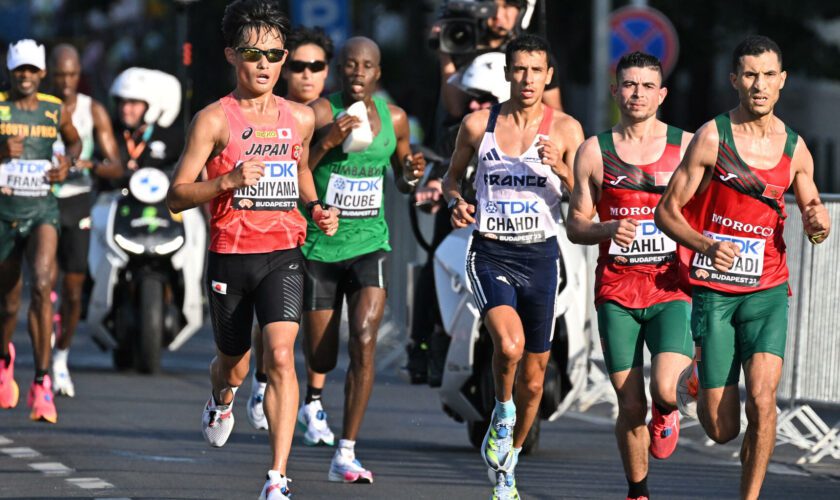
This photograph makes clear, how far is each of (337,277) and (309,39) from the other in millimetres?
1417

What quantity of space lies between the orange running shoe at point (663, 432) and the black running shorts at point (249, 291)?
64.1 inches

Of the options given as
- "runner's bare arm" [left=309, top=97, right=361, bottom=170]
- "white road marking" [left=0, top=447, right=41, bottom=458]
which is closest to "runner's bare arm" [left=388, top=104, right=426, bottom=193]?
"runner's bare arm" [left=309, top=97, right=361, bottom=170]

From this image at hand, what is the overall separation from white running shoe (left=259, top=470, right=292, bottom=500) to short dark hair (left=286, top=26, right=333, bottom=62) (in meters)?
3.29

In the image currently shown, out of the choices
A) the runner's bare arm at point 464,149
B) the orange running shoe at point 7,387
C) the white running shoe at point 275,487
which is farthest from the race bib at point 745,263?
the orange running shoe at point 7,387

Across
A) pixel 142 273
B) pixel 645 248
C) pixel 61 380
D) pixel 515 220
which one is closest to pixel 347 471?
pixel 515 220

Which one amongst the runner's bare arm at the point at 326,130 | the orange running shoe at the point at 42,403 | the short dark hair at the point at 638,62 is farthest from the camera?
the orange running shoe at the point at 42,403

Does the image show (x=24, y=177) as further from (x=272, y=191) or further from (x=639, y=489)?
(x=639, y=489)

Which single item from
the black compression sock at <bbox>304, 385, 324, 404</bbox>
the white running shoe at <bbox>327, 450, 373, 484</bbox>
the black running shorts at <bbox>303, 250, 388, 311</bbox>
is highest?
the black running shorts at <bbox>303, 250, 388, 311</bbox>

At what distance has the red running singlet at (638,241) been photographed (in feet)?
29.1

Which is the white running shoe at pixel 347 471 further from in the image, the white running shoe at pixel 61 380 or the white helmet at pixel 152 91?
the white helmet at pixel 152 91

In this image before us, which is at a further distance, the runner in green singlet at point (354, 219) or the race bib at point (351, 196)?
the race bib at point (351, 196)

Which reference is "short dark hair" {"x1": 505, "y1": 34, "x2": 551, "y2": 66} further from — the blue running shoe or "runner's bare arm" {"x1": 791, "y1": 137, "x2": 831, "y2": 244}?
the blue running shoe

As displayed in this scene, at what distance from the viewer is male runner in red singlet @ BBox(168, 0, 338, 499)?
29.5 feet

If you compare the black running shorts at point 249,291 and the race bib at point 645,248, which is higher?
the race bib at point 645,248
